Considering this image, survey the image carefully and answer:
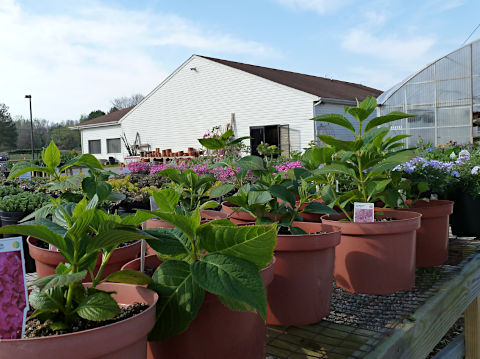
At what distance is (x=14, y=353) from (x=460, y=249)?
2184 millimetres

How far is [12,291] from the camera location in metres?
0.75

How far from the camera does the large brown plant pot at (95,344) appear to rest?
0.64m

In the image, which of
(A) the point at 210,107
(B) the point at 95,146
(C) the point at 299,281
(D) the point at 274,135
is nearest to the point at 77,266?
(C) the point at 299,281

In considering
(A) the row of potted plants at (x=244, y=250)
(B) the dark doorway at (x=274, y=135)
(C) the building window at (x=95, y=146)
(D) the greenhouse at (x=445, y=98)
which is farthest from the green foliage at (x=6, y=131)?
(A) the row of potted plants at (x=244, y=250)

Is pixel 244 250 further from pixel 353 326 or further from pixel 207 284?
pixel 353 326

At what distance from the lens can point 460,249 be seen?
2.20 m

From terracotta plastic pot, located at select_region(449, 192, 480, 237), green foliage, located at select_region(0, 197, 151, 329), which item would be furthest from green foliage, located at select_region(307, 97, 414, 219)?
green foliage, located at select_region(0, 197, 151, 329)

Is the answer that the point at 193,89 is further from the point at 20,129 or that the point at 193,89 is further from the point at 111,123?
the point at 20,129

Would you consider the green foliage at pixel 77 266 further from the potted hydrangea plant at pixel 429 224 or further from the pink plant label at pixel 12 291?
the potted hydrangea plant at pixel 429 224

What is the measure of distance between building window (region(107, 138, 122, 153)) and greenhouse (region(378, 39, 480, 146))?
13.6 meters

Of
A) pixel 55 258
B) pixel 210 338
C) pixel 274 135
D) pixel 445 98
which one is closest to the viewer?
pixel 210 338

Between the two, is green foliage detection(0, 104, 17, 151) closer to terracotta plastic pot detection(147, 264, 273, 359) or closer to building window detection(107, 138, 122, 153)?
building window detection(107, 138, 122, 153)

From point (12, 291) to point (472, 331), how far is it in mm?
1881

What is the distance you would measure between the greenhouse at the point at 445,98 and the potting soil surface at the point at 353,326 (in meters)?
10.7
